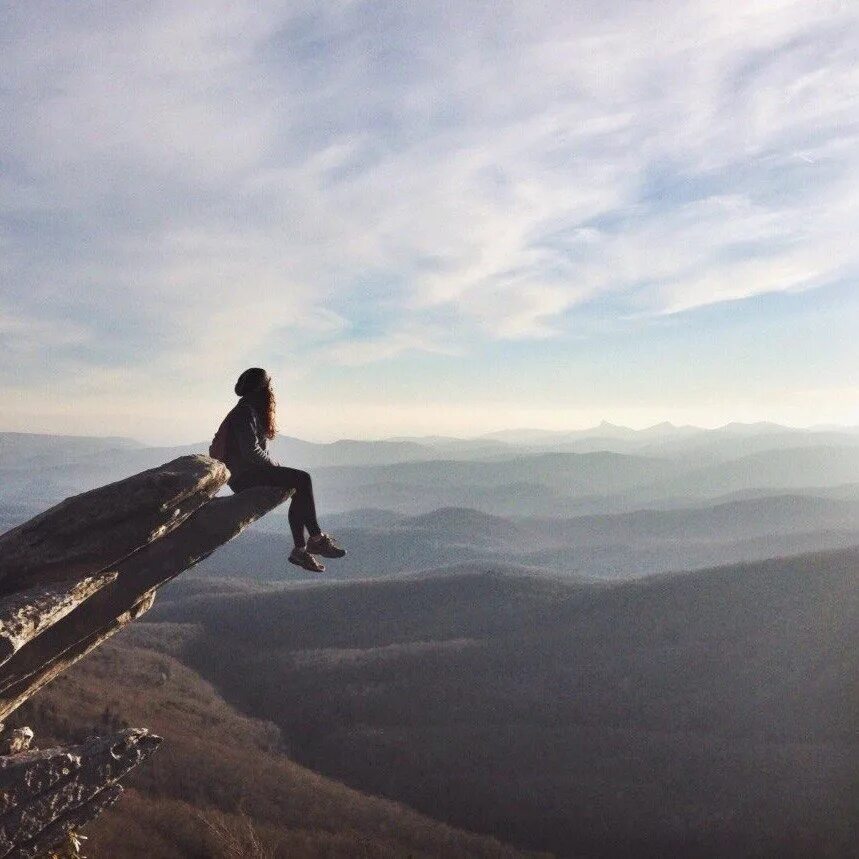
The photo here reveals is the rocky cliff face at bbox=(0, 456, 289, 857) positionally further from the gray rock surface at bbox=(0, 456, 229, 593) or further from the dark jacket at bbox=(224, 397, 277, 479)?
the dark jacket at bbox=(224, 397, 277, 479)

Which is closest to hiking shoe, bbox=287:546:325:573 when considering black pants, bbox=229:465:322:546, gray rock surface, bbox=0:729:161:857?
black pants, bbox=229:465:322:546

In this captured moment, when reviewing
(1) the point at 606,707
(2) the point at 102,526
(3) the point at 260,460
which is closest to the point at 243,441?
(3) the point at 260,460

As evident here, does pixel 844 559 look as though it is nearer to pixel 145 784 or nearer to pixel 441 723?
pixel 441 723

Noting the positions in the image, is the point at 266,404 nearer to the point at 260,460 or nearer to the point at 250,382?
the point at 250,382

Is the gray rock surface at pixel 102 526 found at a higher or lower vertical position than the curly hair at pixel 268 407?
lower

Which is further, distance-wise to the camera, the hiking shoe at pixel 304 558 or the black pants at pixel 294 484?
the black pants at pixel 294 484

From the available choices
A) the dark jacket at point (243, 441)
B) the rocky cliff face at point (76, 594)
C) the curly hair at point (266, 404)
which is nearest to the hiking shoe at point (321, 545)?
the rocky cliff face at point (76, 594)

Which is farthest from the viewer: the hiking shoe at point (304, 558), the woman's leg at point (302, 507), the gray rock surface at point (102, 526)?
the woman's leg at point (302, 507)

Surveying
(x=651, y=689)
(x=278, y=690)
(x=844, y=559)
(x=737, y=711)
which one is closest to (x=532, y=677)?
(x=651, y=689)

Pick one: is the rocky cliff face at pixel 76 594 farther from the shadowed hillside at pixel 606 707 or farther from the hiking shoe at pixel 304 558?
the shadowed hillside at pixel 606 707
